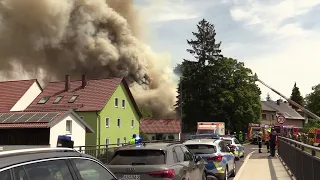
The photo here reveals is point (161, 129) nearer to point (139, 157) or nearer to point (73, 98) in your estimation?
point (73, 98)

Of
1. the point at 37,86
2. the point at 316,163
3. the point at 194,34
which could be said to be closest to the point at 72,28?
the point at 194,34

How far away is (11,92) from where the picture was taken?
50.0 meters

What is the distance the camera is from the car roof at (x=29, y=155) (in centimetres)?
300

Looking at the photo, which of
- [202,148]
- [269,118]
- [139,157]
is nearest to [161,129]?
[269,118]

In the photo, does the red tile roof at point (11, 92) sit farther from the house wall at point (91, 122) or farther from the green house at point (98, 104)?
the house wall at point (91, 122)

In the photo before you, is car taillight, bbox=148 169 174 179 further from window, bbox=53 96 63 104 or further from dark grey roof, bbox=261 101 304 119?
dark grey roof, bbox=261 101 304 119

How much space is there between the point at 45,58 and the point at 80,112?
137 ft

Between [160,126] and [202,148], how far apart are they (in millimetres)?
58384

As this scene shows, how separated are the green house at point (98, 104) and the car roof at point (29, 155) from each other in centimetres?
4192

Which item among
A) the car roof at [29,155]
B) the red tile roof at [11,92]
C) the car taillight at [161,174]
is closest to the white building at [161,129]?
the red tile roof at [11,92]

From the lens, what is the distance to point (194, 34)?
230 feet

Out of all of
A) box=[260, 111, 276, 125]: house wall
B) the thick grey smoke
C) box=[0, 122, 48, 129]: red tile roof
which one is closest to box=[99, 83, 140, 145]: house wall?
box=[0, 122, 48, 129]: red tile roof

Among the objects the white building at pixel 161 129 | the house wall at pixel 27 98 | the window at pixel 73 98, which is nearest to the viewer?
the house wall at pixel 27 98

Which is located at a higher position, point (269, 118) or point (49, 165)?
point (269, 118)
